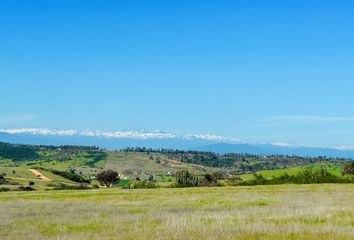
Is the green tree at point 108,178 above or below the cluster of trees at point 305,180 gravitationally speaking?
below

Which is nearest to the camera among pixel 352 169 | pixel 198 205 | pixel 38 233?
pixel 38 233

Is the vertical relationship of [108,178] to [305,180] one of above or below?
below

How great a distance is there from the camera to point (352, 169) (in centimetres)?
12681

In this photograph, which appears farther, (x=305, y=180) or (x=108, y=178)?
(x=108, y=178)

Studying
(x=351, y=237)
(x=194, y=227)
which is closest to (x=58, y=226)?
(x=194, y=227)

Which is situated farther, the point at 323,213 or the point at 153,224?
the point at 323,213

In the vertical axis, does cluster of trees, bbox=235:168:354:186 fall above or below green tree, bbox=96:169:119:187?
above

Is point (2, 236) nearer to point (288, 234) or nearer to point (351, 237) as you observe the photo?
point (288, 234)

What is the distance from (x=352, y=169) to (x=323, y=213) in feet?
341

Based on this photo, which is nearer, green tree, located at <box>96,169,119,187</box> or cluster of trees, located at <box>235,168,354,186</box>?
cluster of trees, located at <box>235,168,354,186</box>

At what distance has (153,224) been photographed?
949 inches

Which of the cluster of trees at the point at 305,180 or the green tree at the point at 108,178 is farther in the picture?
the green tree at the point at 108,178

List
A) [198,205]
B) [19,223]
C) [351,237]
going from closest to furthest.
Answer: [351,237], [19,223], [198,205]

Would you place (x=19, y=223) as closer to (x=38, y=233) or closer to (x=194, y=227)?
(x=38, y=233)
